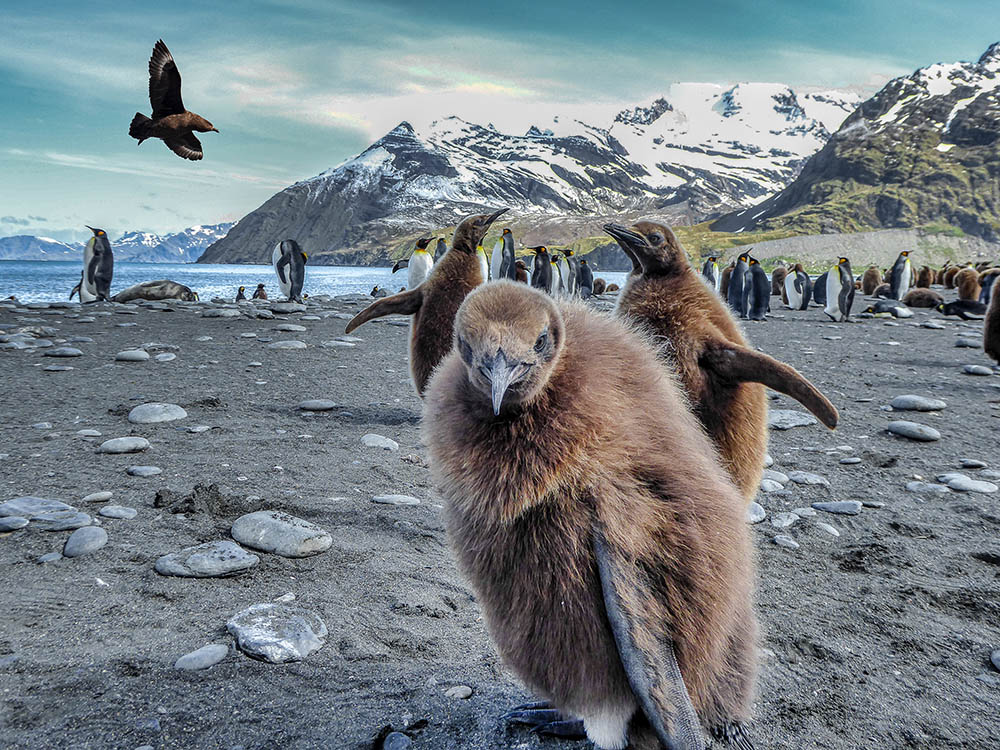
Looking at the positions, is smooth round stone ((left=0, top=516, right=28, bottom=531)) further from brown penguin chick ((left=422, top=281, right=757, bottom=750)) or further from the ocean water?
the ocean water

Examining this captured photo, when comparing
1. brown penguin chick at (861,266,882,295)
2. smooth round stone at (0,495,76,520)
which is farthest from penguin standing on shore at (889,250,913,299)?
smooth round stone at (0,495,76,520)

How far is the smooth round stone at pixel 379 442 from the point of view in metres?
4.72

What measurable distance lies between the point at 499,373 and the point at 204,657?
142cm

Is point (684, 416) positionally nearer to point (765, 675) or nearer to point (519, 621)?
point (519, 621)

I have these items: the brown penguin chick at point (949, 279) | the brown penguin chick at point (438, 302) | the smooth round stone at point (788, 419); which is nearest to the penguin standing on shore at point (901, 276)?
the brown penguin chick at point (949, 279)

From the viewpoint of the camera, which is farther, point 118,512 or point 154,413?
point 154,413

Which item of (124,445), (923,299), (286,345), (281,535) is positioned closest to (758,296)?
(923,299)

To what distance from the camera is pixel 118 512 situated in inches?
126

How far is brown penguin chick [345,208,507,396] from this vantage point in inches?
185

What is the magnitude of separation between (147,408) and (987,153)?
123344 mm

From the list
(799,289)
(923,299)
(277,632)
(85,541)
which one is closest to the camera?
(277,632)

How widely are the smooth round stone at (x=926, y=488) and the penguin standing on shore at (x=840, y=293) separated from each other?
42.3ft

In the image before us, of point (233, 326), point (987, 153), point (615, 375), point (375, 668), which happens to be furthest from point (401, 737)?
point (987, 153)

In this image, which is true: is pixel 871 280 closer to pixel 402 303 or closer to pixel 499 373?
pixel 402 303
